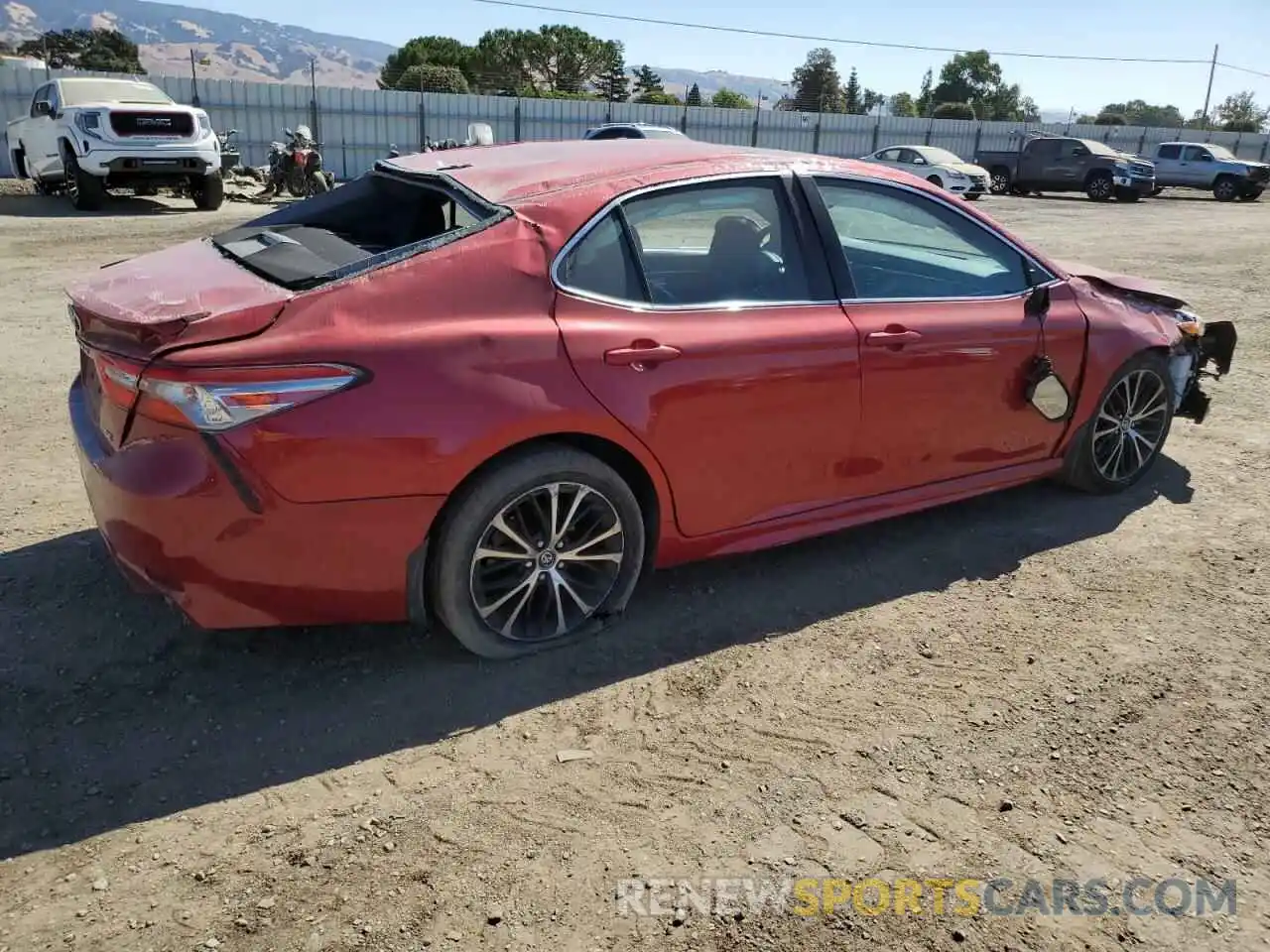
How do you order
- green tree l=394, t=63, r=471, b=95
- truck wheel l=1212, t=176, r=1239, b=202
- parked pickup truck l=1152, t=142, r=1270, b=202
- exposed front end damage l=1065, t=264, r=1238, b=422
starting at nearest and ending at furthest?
1. exposed front end damage l=1065, t=264, r=1238, b=422
2. parked pickup truck l=1152, t=142, r=1270, b=202
3. truck wheel l=1212, t=176, r=1239, b=202
4. green tree l=394, t=63, r=471, b=95

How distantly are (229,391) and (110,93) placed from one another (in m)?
15.9

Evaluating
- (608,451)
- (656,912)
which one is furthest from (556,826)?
(608,451)

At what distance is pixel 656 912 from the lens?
2.38 m

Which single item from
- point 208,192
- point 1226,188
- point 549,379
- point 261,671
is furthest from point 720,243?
point 1226,188

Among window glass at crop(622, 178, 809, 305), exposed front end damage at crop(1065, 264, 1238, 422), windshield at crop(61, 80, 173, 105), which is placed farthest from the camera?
windshield at crop(61, 80, 173, 105)

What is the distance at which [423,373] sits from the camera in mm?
2934

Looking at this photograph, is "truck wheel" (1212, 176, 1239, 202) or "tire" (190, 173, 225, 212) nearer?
"tire" (190, 173, 225, 212)

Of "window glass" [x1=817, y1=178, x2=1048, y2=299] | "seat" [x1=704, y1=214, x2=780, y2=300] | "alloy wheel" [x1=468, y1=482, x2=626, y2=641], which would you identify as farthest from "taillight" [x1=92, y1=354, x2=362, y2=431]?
"window glass" [x1=817, y1=178, x2=1048, y2=299]

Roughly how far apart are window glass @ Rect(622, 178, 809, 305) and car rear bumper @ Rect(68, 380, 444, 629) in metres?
1.20

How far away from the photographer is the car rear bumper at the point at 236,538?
2.82 metres

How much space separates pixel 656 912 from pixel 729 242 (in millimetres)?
2402

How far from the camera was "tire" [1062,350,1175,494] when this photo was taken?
4.72 m

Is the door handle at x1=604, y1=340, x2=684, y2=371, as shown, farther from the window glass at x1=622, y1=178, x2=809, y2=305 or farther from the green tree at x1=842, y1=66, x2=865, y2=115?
the green tree at x1=842, y1=66, x2=865, y2=115

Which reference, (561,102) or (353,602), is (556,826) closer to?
(353,602)
